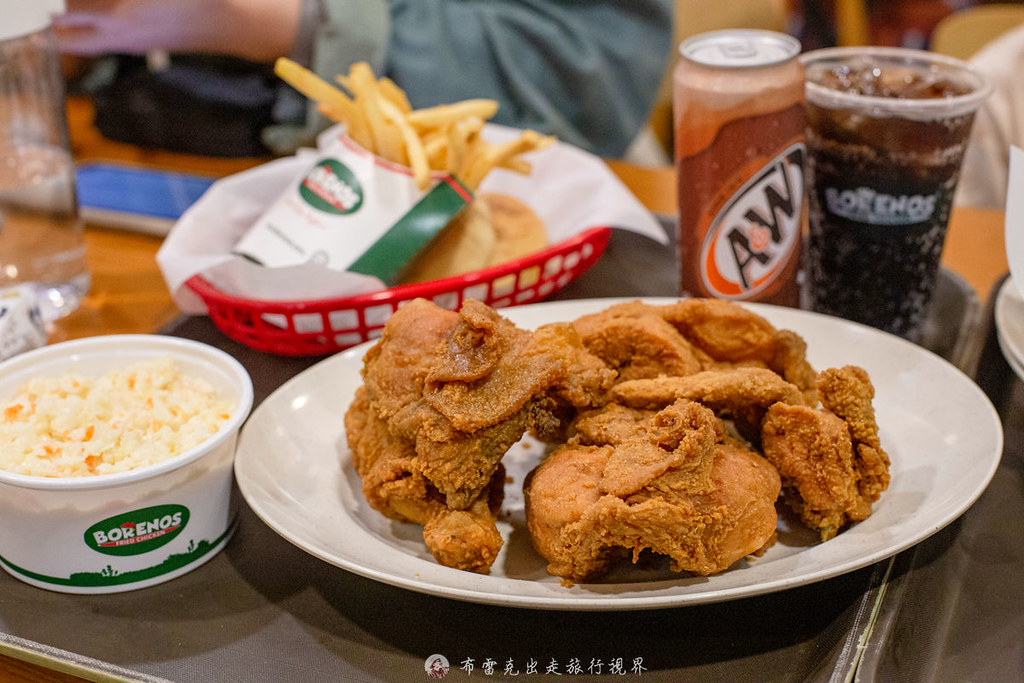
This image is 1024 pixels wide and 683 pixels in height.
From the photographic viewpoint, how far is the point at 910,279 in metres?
1.65

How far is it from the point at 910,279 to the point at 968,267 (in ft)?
1.49

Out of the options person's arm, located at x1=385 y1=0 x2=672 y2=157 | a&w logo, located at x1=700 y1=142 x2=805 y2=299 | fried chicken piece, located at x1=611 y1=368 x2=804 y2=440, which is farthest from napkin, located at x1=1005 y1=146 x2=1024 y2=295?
person's arm, located at x1=385 y1=0 x2=672 y2=157

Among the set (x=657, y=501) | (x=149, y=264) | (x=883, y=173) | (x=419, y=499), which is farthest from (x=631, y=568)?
(x=149, y=264)

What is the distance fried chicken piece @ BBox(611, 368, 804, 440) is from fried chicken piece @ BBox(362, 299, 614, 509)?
43mm

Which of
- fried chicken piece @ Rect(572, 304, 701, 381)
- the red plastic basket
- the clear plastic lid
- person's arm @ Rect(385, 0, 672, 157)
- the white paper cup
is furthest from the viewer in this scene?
person's arm @ Rect(385, 0, 672, 157)

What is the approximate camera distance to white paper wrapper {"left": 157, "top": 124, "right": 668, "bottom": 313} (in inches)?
64.6

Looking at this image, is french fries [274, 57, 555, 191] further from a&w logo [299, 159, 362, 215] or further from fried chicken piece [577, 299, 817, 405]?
fried chicken piece [577, 299, 817, 405]

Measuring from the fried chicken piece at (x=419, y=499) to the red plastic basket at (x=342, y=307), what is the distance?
1.27ft

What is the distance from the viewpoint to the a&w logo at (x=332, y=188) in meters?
1.73

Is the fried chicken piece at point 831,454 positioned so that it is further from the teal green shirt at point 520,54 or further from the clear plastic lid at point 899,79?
Answer: the teal green shirt at point 520,54

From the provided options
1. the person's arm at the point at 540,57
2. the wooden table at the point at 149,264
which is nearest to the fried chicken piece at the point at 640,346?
the wooden table at the point at 149,264

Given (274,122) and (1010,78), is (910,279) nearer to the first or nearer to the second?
(1010,78)

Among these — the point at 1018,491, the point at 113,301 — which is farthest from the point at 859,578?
the point at 113,301

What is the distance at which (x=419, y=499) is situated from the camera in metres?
1.12
